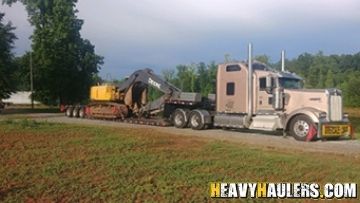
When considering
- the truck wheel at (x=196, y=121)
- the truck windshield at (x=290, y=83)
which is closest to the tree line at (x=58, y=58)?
the truck wheel at (x=196, y=121)

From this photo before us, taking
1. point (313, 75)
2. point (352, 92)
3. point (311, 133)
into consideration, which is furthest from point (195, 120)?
point (313, 75)

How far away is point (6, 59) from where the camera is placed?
46500 mm

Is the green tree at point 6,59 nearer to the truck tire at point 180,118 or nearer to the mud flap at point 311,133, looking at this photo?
the truck tire at point 180,118

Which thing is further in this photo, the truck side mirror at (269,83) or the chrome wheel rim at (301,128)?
the truck side mirror at (269,83)

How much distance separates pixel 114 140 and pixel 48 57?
129 ft

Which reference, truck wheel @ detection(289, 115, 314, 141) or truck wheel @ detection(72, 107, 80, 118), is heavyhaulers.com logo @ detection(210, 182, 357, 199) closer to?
truck wheel @ detection(289, 115, 314, 141)

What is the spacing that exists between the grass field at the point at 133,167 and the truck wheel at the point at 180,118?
37.0ft

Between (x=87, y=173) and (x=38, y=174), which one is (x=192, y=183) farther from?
(x=38, y=174)

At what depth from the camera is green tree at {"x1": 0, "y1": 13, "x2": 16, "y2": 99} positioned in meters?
46.0

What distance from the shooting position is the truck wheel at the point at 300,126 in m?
21.0

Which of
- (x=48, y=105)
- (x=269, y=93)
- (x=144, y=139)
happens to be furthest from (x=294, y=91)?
(x=48, y=105)

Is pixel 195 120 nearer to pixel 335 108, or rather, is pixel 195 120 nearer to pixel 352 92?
pixel 335 108

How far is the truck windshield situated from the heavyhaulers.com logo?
1349 cm

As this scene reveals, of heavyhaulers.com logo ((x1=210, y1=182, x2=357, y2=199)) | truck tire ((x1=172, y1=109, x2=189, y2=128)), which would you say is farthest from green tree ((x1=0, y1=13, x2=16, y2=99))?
heavyhaulers.com logo ((x1=210, y1=182, x2=357, y2=199))
